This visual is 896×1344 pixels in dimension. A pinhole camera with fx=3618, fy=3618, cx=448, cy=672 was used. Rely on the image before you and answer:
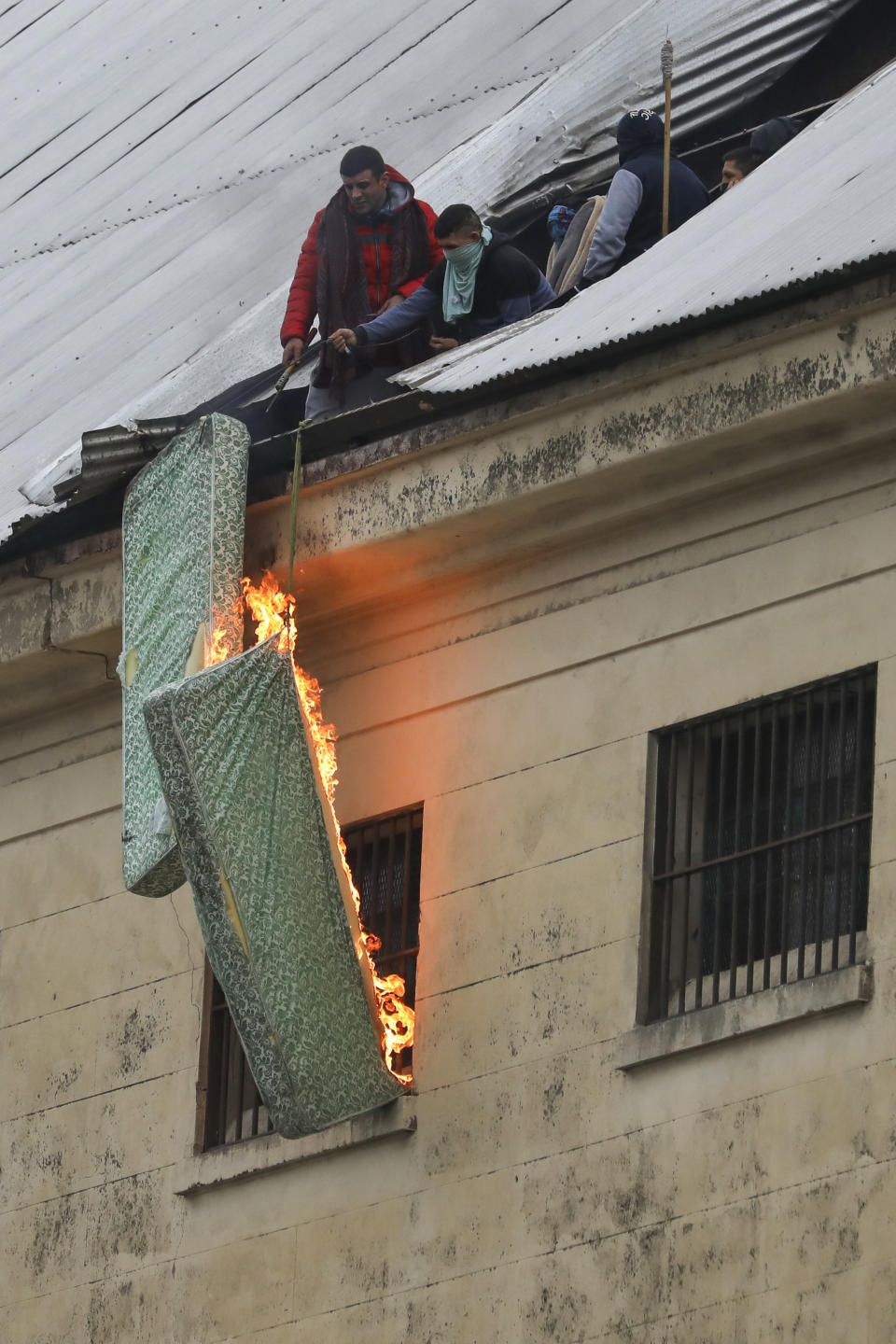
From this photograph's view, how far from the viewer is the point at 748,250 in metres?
16.2

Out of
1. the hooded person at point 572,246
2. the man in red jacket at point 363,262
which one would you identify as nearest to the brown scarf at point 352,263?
the man in red jacket at point 363,262

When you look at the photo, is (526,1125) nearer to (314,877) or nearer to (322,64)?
(314,877)

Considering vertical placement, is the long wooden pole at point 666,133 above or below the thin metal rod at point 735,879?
above

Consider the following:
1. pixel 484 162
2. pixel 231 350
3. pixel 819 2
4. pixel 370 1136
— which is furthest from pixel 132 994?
pixel 819 2

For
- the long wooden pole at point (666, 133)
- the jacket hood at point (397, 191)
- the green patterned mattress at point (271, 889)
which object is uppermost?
the jacket hood at point (397, 191)

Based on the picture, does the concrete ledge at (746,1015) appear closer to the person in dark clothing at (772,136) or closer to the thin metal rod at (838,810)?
the thin metal rod at (838,810)

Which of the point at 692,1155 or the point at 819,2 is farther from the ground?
the point at 819,2

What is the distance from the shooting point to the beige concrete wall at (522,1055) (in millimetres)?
15133

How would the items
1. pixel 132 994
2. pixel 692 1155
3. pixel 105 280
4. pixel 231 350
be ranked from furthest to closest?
1. pixel 105 280
2. pixel 231 350
3. pixel 132 994
4. pixel 692 1155

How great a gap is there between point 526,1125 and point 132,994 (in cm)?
297

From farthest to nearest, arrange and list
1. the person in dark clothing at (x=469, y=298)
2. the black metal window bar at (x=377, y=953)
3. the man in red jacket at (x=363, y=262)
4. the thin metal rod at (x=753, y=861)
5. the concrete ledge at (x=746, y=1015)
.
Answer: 1. the man in red jacket at (x=363, y=262)
2. the person in dark clothing at (x=469, y=298)
3. the black metal window bar at (x=377, y=953)
4. the thin metal rod at (x=753, y=861)
5. the concrete ledge at (x=746, y=1015)

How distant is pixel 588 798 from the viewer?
1662 centimetres

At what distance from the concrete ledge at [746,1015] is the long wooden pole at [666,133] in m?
4.30

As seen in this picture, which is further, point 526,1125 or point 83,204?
point 83,204
